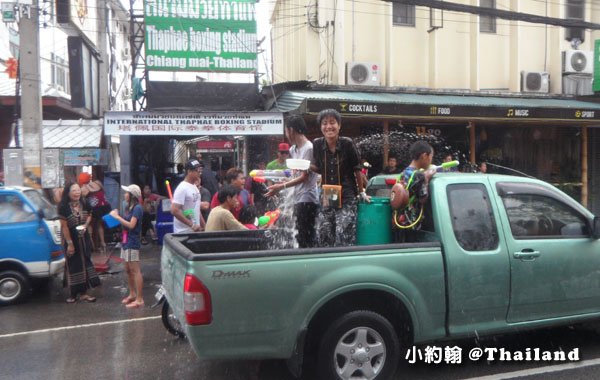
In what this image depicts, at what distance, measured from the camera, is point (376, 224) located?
4605mm

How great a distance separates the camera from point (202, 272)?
3.57 m

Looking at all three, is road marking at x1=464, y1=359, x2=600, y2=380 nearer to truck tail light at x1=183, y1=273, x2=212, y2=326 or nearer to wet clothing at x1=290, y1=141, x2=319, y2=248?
wet clothing at x1=290, y1=141, x2=319, y2=248

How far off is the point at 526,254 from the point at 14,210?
270 inches

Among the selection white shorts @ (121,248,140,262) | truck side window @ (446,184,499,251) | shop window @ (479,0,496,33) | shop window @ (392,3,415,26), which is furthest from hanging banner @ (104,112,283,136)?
shop window @ (479,0,496,33)

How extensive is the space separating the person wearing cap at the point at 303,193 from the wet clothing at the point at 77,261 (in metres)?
3.90

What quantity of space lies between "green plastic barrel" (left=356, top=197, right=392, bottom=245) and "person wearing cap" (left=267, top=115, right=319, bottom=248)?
2.58ft

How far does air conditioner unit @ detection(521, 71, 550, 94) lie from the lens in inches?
589

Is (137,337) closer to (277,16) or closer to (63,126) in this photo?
(63,126)

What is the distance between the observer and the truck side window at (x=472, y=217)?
171 inches

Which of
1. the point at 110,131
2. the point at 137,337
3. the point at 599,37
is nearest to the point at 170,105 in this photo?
the point at 110,131

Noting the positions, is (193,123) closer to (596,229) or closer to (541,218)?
(541,218)

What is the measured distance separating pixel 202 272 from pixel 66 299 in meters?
5.29

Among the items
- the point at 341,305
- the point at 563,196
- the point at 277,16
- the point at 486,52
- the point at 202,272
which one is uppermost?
the point at 277,16

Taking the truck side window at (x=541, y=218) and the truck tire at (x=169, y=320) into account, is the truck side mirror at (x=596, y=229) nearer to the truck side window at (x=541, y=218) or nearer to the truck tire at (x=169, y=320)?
the truck side window at (x=541, y=218)
